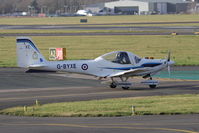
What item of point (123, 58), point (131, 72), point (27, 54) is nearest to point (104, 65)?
point (123, 58)

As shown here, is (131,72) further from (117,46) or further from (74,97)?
(117,46)

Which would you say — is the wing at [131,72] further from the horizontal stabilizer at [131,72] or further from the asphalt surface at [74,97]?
the asphalt surface at [74,97]

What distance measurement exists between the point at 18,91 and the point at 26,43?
8.16 feet

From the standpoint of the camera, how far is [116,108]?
21297mm

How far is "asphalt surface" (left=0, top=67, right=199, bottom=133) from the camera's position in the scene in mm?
17016

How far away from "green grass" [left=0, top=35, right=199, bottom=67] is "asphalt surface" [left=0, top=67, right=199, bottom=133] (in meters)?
8.45

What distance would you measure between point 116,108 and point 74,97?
4564 millimetres

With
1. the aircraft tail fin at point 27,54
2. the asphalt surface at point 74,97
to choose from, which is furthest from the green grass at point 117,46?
the aircraft tail fin at point 27,54

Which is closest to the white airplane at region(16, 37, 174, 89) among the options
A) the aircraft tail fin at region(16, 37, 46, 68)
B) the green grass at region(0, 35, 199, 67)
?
the aircraft tail fin at region(16, 37, 46, 68)

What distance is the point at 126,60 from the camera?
28.2 m

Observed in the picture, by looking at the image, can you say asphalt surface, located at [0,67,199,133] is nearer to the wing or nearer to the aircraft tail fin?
the wing

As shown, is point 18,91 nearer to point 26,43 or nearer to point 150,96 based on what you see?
point 26,43

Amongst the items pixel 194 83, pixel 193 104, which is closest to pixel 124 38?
pixel 194 83

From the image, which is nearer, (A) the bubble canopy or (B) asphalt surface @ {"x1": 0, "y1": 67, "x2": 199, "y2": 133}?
(B) asphalt surface @ {"x1": 0, "y1": 67, "x2": 199, "y2": 133}
